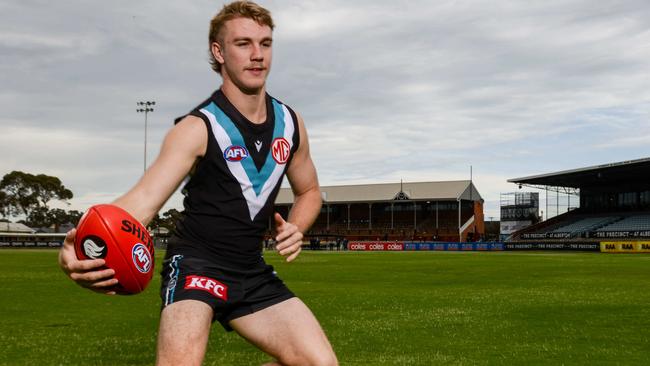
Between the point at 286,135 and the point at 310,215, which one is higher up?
the point at 286,135

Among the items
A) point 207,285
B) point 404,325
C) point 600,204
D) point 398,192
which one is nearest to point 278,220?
point 207,285

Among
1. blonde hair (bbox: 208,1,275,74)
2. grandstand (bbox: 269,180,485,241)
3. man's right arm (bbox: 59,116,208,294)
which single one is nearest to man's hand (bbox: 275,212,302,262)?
man's right arm (bbox: 59,116,208,294)

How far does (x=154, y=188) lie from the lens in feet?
13.1

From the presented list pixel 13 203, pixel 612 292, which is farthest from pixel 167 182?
pixel 13 203

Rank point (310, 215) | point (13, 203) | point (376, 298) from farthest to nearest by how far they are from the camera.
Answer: point (13, 203) < point (376, 298) < point (310, 215)

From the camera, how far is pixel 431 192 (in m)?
104

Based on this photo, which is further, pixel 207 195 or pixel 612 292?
pixel 612 292

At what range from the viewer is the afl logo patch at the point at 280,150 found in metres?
4.64

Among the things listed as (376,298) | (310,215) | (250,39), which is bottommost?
(376,298)

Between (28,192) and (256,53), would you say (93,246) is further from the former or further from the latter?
(28,192)

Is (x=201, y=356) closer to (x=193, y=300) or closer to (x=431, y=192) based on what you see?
(x=193, y=300)

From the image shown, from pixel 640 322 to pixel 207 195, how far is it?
442 inches

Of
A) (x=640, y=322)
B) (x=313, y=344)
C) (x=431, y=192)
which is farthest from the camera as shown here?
(x=431, y=192)

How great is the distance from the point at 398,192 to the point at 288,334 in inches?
4018
